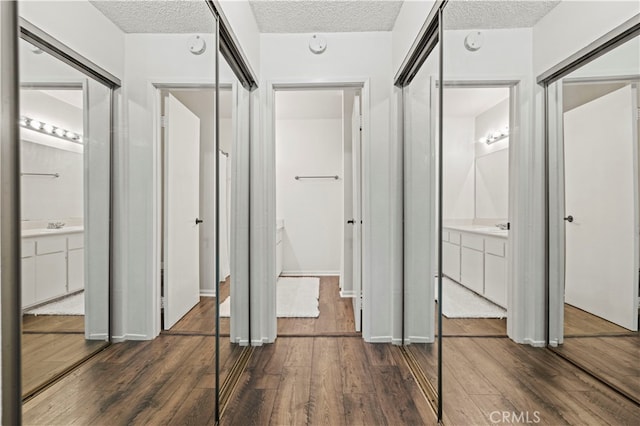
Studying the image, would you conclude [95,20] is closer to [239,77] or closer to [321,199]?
[239,77]

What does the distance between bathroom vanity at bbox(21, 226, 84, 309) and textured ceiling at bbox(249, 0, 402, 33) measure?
225 centimetres

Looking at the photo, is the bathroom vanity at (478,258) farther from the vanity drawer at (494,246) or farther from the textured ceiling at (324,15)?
the textured ceiling at (324,15)

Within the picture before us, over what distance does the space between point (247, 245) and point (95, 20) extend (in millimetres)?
1979

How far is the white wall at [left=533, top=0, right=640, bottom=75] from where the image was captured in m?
0.66

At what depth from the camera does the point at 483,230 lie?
140cm

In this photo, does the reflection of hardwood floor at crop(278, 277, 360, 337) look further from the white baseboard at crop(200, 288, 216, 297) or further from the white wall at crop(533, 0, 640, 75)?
the white wall at crop(533, 0, 640, 75)

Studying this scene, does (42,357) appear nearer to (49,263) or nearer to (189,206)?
(49,263)

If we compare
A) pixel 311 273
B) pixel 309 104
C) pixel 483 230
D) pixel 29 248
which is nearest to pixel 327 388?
pixel 483 230

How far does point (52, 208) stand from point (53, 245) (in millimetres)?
77

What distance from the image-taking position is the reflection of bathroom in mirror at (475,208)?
4.10 ft

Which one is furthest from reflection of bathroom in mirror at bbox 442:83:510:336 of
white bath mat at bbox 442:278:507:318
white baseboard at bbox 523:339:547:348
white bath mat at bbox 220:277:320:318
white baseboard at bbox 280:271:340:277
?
white baseboard at bbox 280:271:340:277

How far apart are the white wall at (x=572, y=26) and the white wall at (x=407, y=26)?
3.78 ft

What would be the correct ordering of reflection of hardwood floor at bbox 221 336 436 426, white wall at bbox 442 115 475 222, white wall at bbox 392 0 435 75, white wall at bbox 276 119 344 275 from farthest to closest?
white wall at bbox 276 119 344 275, white wall at bbox 392 0 435 75, reflection of hardwood floor at bbox 221 336 436 426, white wall at bbox 442 115 475 222

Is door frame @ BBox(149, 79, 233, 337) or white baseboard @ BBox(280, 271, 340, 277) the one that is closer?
door frame @ BBox(149, 79, 233, 337)
